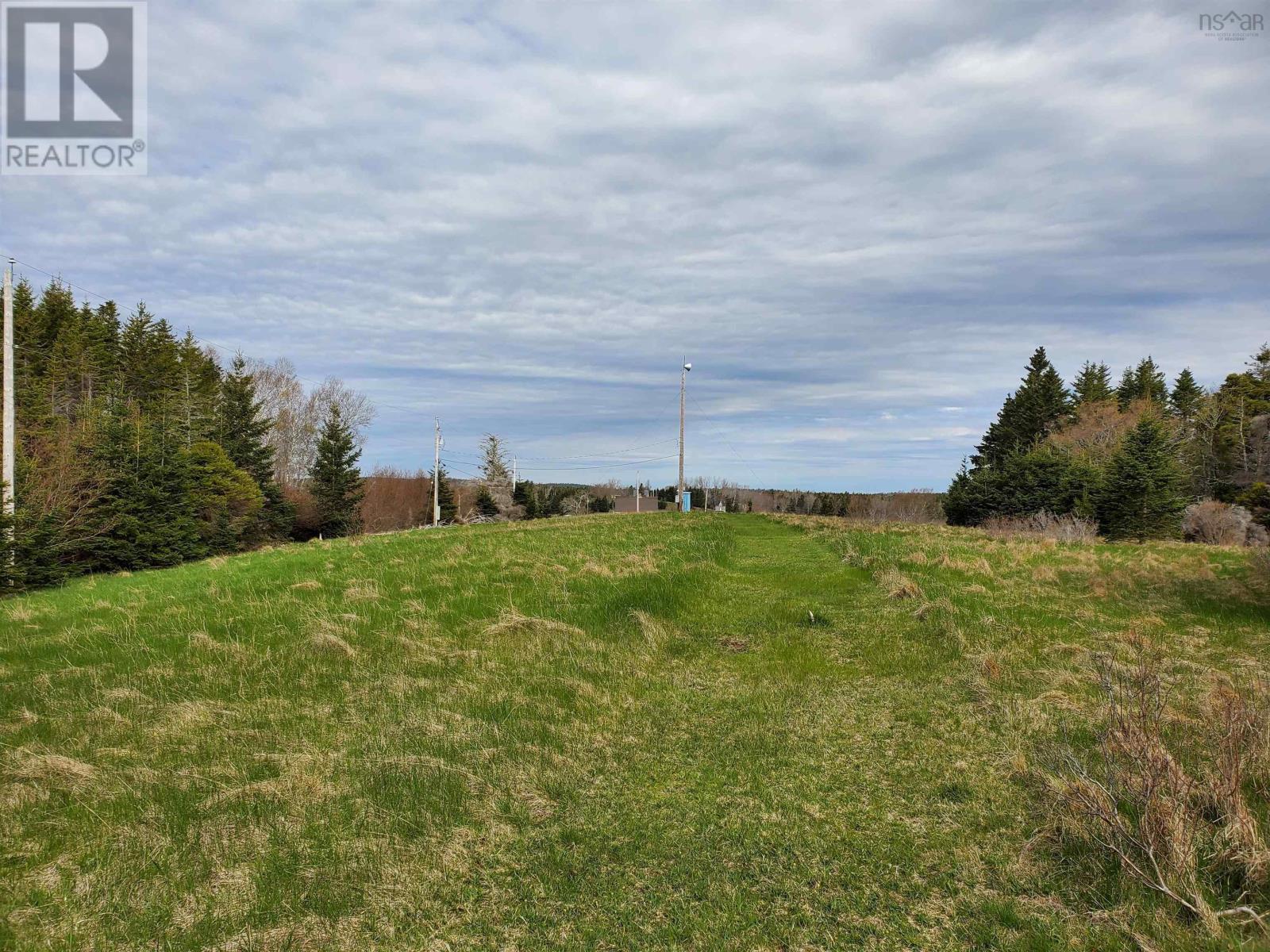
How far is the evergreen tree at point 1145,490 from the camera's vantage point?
36.5 meters

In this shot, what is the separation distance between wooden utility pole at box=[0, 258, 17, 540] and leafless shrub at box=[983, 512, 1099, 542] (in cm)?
3455

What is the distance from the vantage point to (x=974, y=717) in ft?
20.5

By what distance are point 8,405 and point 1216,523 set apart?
190 feet

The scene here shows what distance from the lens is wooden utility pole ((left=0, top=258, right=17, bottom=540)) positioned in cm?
2038

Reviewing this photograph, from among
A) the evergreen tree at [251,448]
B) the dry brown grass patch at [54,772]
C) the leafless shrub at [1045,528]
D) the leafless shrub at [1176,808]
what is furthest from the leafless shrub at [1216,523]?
the evergreen tree at [251,448]

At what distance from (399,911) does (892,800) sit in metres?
3.47

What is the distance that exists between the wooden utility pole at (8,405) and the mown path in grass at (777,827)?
24158 mm

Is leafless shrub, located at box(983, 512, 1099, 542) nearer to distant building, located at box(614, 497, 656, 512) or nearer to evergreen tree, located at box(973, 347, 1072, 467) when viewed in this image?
evergreen tree, located at box(973, 347, 1072, 467)

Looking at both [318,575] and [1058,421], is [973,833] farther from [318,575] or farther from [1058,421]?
[1058,421]

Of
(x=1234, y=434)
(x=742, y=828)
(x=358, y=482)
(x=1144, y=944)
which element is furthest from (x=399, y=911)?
A: (x=1234, y=434)

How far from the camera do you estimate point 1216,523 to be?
3803 cm

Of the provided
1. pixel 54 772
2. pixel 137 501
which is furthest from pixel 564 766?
pixel 137 501

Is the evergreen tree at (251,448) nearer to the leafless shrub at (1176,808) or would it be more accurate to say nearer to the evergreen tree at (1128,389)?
the leafless shrub at (1176,808)

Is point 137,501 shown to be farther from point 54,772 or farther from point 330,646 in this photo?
point 54,772
